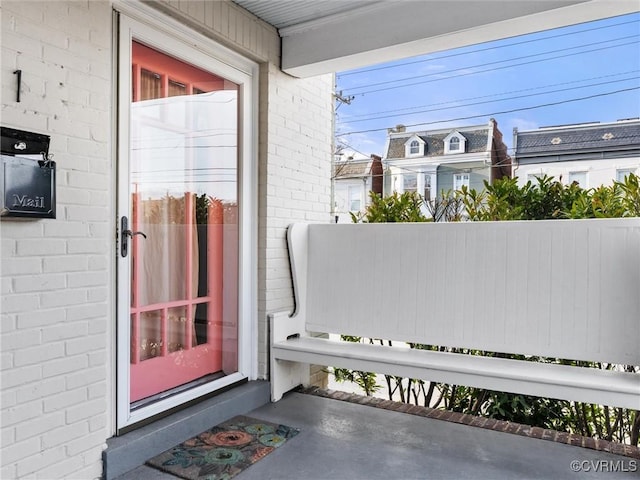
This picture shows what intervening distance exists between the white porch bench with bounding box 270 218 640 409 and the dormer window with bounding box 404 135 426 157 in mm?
1165

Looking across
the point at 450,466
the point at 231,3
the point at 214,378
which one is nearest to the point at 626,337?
the point at 450,466

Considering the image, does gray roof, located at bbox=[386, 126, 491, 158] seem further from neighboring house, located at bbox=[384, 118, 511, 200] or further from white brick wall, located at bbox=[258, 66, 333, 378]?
white brick wall, located at bbox=[258, 66, 333, 378]

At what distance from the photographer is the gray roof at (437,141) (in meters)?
3.90

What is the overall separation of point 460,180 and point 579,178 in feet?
Answer: 2.77

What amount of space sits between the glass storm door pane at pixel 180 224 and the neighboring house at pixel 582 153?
2.24m

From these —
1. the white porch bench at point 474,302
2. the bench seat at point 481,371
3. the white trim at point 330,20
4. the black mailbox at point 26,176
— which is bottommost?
the bench seat at point 481,371

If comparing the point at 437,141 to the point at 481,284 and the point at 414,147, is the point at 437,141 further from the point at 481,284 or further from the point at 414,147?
the point at 481,284

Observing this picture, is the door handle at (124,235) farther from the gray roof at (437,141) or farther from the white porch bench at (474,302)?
the gray roof at (437,141)

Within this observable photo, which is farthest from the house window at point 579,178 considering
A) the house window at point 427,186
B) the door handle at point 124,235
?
the door handle at point 124,235

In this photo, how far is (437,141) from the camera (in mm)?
4082

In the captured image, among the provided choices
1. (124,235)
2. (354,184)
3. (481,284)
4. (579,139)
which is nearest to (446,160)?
(354,184)

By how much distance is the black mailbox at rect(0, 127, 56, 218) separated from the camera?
1.81 m

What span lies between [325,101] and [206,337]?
2.22 m

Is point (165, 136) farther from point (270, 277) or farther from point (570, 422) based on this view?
point (570, 422)
